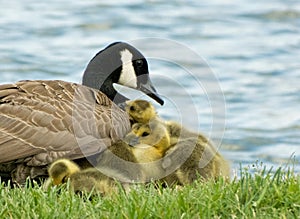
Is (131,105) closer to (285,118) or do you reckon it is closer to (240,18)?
(285,118)

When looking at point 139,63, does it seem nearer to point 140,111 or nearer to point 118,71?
point 118,71

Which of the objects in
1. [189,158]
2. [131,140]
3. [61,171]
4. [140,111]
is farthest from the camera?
[140,111]

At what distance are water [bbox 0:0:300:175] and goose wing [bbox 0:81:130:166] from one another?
3.69m

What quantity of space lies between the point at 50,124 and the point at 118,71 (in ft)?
3.78

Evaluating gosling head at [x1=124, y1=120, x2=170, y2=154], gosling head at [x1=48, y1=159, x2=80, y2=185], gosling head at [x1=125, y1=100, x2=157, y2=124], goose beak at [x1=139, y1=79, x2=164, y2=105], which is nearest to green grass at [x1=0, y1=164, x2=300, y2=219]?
gosling head at [x1=48, y1=159, x2=80, y2=185]

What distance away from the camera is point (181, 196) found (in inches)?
198

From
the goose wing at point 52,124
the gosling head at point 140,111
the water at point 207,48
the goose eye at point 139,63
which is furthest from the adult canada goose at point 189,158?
the water at point 207,48

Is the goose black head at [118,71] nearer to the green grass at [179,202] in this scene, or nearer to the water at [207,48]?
the green grass at [179,202]

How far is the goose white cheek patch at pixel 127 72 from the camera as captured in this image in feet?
24.2

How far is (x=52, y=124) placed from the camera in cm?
650

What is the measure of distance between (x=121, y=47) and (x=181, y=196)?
8.54ft

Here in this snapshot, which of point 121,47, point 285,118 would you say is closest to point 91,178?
point 121,47

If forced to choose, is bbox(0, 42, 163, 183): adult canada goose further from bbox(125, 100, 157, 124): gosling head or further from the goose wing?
bbox(125, 100, 157, 124): gosling head

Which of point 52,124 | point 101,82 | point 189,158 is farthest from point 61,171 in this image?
point 101,82
